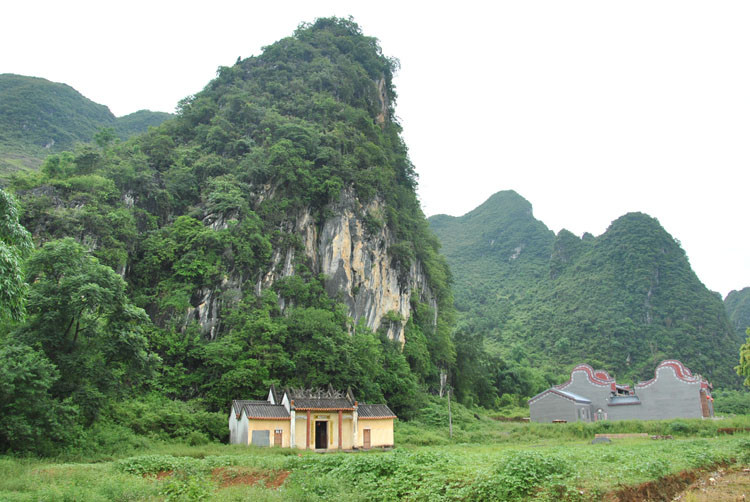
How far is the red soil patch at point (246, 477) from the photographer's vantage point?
11987 millimetres

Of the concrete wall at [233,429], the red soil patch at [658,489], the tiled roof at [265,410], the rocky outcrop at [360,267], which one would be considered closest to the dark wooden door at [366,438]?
the tiled roof at [265,410]

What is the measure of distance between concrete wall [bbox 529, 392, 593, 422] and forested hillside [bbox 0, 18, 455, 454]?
7.62 metres

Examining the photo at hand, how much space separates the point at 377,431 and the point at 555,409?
20163 mm

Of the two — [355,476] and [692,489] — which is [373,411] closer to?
[355,476]

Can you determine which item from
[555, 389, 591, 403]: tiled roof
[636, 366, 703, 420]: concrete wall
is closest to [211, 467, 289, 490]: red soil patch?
[555, 389, 591, 403]: tiled roof

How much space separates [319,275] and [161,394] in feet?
38.4

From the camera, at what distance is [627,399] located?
1561 inches

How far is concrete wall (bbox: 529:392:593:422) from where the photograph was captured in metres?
38.2

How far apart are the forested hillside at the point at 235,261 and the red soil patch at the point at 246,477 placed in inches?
249

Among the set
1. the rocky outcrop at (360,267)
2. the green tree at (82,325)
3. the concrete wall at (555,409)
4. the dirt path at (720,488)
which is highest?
the rocky outcrop at (360,267)

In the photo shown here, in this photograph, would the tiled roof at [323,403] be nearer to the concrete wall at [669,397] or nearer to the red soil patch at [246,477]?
the red soil patch at [246,477]

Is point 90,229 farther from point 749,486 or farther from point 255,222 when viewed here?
point 749,486

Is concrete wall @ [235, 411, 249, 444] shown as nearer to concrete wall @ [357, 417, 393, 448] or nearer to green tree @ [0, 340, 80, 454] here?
concrete wall @ [357, 417, 393, 448]

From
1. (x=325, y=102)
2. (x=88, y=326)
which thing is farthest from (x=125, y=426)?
(x=325, y=102)
